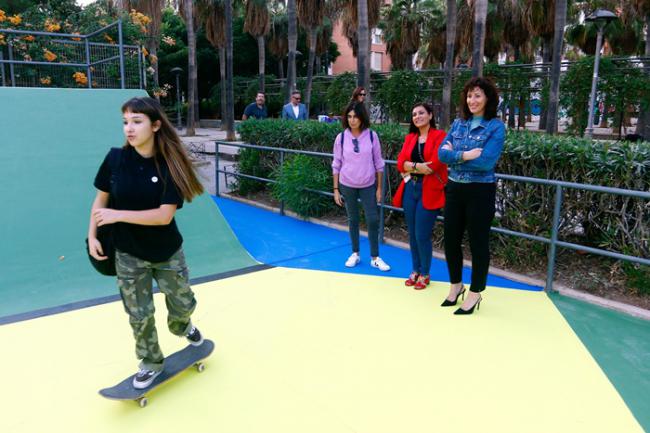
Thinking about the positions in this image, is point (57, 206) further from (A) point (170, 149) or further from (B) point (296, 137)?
(B) point (296, 137)

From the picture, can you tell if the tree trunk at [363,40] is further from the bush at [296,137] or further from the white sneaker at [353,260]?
the white sneaker at [353,260]

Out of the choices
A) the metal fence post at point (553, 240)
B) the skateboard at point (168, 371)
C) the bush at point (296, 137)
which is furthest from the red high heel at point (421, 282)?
the skateboard at point (168, 371)

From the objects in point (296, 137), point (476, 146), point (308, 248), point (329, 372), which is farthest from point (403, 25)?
point (329, 372)

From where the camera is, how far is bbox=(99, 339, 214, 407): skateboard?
278 centimetres

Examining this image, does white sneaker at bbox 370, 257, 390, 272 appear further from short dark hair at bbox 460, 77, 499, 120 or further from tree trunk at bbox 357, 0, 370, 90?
tree trunk at bbox 357, 0, 370, 90

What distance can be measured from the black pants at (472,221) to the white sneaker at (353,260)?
4.62 feet

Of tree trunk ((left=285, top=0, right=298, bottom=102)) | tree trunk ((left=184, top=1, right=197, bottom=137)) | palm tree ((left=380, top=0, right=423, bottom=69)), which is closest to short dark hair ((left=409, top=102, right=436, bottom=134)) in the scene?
tree trunk ((left=285, top=0, right=298, bottom=102))

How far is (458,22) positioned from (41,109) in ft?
71.7

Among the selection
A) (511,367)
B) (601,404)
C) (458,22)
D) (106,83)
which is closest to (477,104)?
(511,367)

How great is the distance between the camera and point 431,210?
4.44 meters

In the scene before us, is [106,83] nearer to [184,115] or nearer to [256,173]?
[256,173]

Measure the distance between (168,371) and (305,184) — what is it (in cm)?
449

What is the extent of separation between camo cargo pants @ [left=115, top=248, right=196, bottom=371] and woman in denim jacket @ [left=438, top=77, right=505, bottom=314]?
208 cm

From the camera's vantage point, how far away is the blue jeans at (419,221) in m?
4.48
